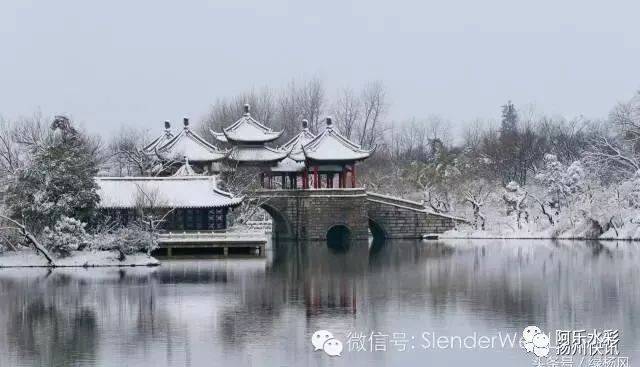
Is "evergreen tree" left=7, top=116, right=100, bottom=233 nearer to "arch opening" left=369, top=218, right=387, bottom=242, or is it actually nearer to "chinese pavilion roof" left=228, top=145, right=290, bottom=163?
"chinese pavilion roof" left=228, top=145, right=290, bottom=163

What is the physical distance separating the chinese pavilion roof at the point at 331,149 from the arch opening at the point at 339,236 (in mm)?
3001

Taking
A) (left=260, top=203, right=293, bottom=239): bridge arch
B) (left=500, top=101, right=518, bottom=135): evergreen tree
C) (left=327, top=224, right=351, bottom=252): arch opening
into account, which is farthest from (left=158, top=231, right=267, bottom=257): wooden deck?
(left=500, top=101, right=518, bottom=135): evergreen tree

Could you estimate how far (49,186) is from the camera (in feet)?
114

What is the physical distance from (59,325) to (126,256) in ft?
42.9

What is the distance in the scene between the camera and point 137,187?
40.7 meters

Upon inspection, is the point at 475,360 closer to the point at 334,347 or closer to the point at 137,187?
the point at 334,347

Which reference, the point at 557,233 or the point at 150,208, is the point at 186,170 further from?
the point at 557,233

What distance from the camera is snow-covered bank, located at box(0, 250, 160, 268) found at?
111ft

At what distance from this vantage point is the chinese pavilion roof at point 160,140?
52031 mm

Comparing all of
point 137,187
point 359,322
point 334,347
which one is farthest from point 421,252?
point 334,347

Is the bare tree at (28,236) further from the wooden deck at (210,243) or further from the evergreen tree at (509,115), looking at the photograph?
the evergreen tree at (509,115)

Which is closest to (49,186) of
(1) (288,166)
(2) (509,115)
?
(1) (288,166)

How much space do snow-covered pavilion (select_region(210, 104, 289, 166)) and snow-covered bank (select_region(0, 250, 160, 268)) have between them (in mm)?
16674

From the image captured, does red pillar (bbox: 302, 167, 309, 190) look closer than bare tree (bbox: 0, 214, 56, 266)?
No
